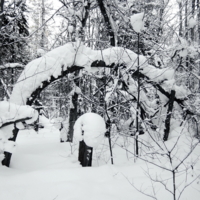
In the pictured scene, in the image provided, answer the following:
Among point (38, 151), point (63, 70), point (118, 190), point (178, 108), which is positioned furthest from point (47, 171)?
point (178, 108)

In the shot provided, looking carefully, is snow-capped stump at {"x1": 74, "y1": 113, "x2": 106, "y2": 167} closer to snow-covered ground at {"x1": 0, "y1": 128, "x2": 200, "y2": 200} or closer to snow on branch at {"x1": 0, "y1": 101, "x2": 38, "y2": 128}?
snow-covered ground at {"x1": 0, "y1": 128, "x2": 200, "y2": 200}

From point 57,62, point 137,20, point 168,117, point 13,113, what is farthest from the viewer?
point 168,117

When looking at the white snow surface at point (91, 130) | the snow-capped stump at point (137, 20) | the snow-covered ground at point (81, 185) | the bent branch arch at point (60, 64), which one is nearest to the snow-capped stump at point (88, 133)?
the white snow surface at point (91, 130)

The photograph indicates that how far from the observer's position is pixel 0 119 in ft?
13.8

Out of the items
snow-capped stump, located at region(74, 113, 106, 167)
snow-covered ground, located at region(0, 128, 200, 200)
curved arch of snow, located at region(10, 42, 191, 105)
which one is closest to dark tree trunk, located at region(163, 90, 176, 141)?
curved arch of snow, located at region(10, 42, 191, 105)

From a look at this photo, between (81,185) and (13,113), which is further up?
(13,113)

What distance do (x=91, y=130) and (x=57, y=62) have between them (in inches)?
75.7

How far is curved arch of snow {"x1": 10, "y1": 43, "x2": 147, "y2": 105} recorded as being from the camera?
190 inches

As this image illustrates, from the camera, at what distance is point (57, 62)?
4.95m

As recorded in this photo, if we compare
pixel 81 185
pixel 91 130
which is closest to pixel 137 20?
pixel 91 130

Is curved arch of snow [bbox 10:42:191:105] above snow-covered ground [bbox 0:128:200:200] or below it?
above

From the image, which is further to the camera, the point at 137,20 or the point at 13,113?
the point at 13,113

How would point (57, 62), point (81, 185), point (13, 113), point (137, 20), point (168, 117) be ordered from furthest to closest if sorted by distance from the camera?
point (168, 117) < point (57, 62) < point (13, 113) < point (137, 20) < point (81, 185)

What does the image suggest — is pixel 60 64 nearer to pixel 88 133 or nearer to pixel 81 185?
pixel 88 133
